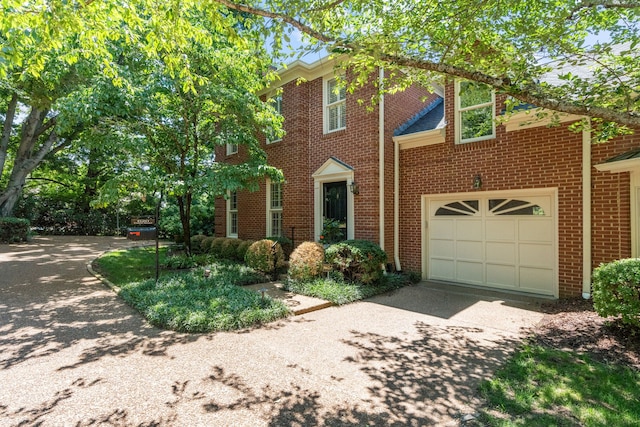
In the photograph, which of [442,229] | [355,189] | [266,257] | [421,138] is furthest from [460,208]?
[266,257]

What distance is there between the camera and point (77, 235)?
20.2m

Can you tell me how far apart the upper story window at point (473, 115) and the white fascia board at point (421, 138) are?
411 millimetres

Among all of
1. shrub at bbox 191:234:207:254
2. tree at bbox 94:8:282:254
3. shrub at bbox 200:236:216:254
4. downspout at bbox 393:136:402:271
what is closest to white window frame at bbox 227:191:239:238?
shrub at bbox 200:236:216:254

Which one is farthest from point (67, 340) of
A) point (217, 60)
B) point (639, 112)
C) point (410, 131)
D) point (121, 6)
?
point (410, 131)

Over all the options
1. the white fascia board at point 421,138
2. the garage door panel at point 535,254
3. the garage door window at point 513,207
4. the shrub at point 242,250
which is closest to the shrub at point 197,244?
the shrub at point 242,250

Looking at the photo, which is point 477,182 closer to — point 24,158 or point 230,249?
point 230,249

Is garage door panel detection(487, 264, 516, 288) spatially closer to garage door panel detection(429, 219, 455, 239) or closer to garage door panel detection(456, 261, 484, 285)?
garage door panel detection(456, 261, 484, 285)

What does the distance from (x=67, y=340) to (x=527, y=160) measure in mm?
8632

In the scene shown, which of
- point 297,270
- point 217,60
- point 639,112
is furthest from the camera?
point 217,60

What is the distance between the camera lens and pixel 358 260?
23.8ft

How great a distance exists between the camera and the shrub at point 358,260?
23.7 feet

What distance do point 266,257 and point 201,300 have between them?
2454mm

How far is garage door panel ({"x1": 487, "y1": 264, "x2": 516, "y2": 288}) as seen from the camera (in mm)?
7137

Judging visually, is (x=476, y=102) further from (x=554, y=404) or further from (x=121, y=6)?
(x=121, y=6)
